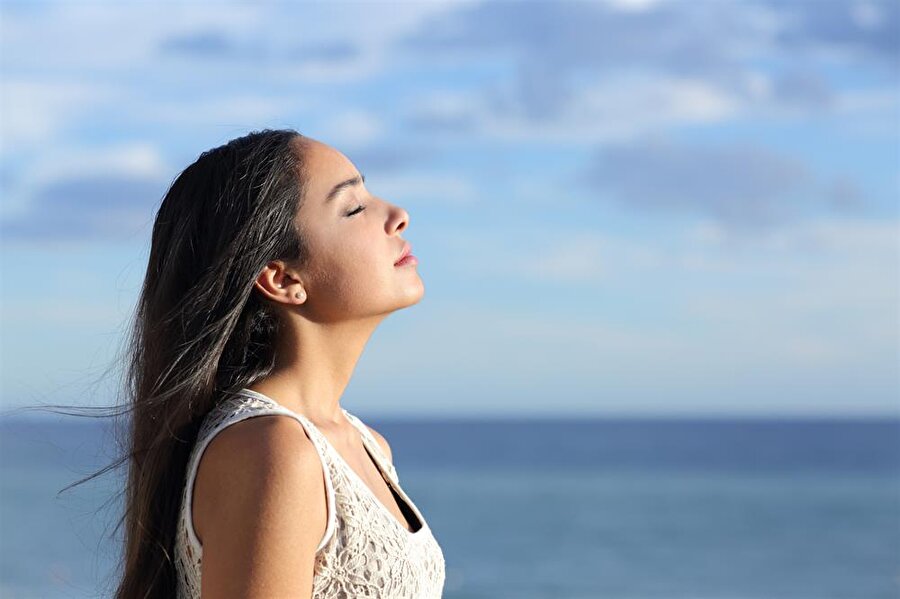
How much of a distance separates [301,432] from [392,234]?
57 centimetres

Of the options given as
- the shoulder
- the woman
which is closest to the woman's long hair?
the woman

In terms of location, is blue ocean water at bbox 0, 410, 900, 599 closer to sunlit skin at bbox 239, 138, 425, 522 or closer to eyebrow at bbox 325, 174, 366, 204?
sunlit skin at bbox 239, 138, 425, 522

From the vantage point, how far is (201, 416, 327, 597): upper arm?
6.96 ft

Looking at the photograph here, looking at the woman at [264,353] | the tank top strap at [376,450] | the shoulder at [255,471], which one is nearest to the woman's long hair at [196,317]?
the woman at [264,353]

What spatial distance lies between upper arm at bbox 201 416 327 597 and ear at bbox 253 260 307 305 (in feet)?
1.20

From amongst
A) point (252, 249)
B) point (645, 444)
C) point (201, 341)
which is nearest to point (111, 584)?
point (201, 341)

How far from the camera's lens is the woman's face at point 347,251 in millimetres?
2537

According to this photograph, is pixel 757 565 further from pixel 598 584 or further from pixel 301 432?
pixel 301 432

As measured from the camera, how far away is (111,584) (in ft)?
9.23

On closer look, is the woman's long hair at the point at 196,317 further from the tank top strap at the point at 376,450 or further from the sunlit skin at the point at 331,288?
the tank top strap at the point at 376,450

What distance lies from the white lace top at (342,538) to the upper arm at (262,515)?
0.24 feet

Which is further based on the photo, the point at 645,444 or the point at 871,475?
the point at 645,444

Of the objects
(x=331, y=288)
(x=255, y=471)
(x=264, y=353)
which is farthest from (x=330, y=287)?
(x=255, y=471)

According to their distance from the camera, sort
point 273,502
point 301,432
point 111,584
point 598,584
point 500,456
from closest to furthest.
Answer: point 273,502, point 301,432, point 111,584, point 598,584, point 500,456
